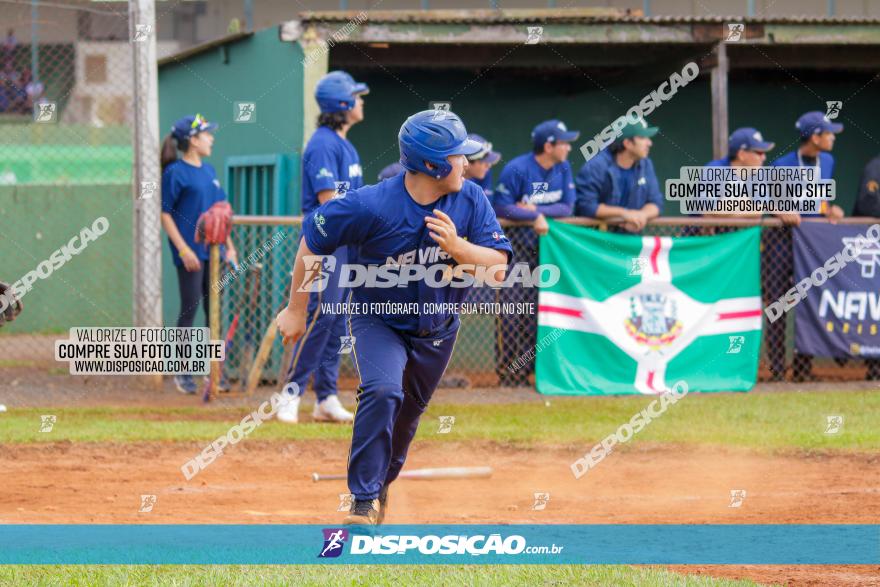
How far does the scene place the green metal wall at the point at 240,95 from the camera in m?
12.5

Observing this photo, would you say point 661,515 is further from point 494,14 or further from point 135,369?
point 494,14

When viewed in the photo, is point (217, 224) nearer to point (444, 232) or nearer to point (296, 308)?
point (296, 308)

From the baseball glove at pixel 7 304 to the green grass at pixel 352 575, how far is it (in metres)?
1.34

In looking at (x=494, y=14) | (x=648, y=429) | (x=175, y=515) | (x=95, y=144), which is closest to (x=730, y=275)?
(x=648, y=429)

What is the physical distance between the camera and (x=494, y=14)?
1287cm

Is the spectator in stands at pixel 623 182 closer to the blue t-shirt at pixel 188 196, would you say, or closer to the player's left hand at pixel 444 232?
the blue t-shirt at pixel 188 196

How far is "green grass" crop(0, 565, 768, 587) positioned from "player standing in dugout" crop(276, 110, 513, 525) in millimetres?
→ 494

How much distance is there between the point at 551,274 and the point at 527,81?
486 centimetres

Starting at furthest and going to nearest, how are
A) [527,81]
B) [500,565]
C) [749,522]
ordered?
[527,81], [749,522], [500,565]

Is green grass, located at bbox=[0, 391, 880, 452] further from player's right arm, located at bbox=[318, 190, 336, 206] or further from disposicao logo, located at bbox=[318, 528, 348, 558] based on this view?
disposicao logo, located at bbox=[318, 528, 348, 558]

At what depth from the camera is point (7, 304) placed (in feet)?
20.6

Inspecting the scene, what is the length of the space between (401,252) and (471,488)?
2411 millimetres

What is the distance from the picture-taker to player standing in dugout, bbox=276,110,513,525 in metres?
5.94

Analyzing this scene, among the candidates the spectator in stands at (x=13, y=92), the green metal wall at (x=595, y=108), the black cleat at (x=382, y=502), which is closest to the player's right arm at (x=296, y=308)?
the black cleat at (x=382, y=502)
